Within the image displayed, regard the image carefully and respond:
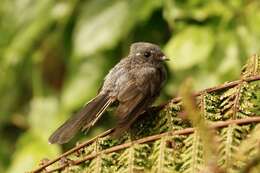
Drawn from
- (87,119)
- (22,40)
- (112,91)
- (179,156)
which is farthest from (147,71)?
(22,40)

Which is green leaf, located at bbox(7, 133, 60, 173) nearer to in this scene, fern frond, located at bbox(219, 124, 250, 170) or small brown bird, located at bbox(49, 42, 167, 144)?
small brown bird, located at bbox(49, 42, 167, 144)

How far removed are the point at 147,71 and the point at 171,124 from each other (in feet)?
3.77

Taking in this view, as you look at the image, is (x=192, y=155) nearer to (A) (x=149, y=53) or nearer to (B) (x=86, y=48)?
(A) (x=149, y=53)

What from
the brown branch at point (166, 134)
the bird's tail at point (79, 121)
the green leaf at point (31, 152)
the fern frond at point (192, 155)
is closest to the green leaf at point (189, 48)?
the bird's tail at point (79, 121)

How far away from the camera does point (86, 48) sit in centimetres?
511

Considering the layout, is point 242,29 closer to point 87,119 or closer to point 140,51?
point 140,51

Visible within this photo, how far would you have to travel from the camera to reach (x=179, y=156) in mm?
2553

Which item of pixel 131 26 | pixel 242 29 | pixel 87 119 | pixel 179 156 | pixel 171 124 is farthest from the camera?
pixel 131 26

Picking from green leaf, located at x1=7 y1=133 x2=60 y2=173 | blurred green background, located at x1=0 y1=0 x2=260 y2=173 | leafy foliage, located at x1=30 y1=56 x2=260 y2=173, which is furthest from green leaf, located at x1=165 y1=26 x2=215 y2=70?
leafy foliage, located at x1=30 y1=56 x2=260 y2=173

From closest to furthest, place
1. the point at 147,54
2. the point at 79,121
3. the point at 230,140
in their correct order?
the point at 230,140 → the point at 79,121 → the point at 147,54

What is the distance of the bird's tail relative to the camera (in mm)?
3428

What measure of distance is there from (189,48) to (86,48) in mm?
803

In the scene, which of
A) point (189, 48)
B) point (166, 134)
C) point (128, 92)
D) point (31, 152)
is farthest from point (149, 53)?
point (31, 152)

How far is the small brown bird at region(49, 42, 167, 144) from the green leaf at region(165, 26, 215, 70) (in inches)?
26.3
